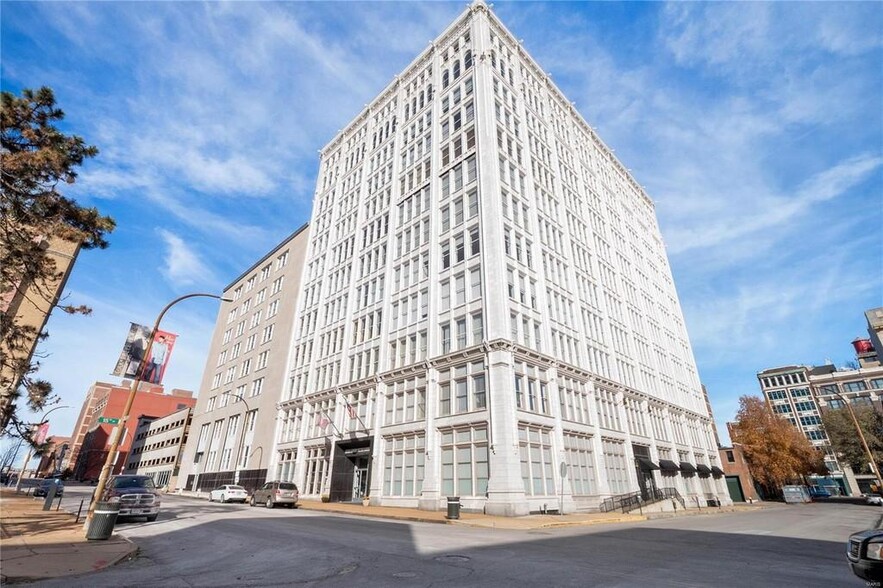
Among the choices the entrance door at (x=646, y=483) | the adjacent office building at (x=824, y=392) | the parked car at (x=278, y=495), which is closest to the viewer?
the parked car at (x=278, y=495)

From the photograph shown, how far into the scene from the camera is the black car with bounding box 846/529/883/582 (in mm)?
5152

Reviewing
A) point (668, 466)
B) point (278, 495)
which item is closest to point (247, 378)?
point (278, 495)

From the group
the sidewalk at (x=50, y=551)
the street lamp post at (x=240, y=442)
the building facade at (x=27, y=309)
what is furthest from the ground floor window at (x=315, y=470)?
the building facade at (x=27, y=309)

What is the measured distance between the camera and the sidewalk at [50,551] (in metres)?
8.11

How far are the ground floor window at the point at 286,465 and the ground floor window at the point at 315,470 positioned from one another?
2.38m

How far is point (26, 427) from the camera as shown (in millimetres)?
14242

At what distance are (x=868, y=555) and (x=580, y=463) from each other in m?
27.3

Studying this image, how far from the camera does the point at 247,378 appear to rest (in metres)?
55.8

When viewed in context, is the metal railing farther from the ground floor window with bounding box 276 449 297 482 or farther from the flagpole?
the ground floor window with bounding box 276 449 297 482

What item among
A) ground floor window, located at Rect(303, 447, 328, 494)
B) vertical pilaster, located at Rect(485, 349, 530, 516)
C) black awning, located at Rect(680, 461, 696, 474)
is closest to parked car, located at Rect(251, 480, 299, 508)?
ground floor window, located at Rect(303, 447, 328, 494)

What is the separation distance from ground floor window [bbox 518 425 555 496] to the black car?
21278 mm

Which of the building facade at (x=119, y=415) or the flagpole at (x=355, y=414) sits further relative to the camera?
the building facade at (x=119, y=415)

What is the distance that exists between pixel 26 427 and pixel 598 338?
38.4 m

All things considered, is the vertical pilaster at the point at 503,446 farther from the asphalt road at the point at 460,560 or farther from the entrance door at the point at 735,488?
the entrance door at the point at 735,488
